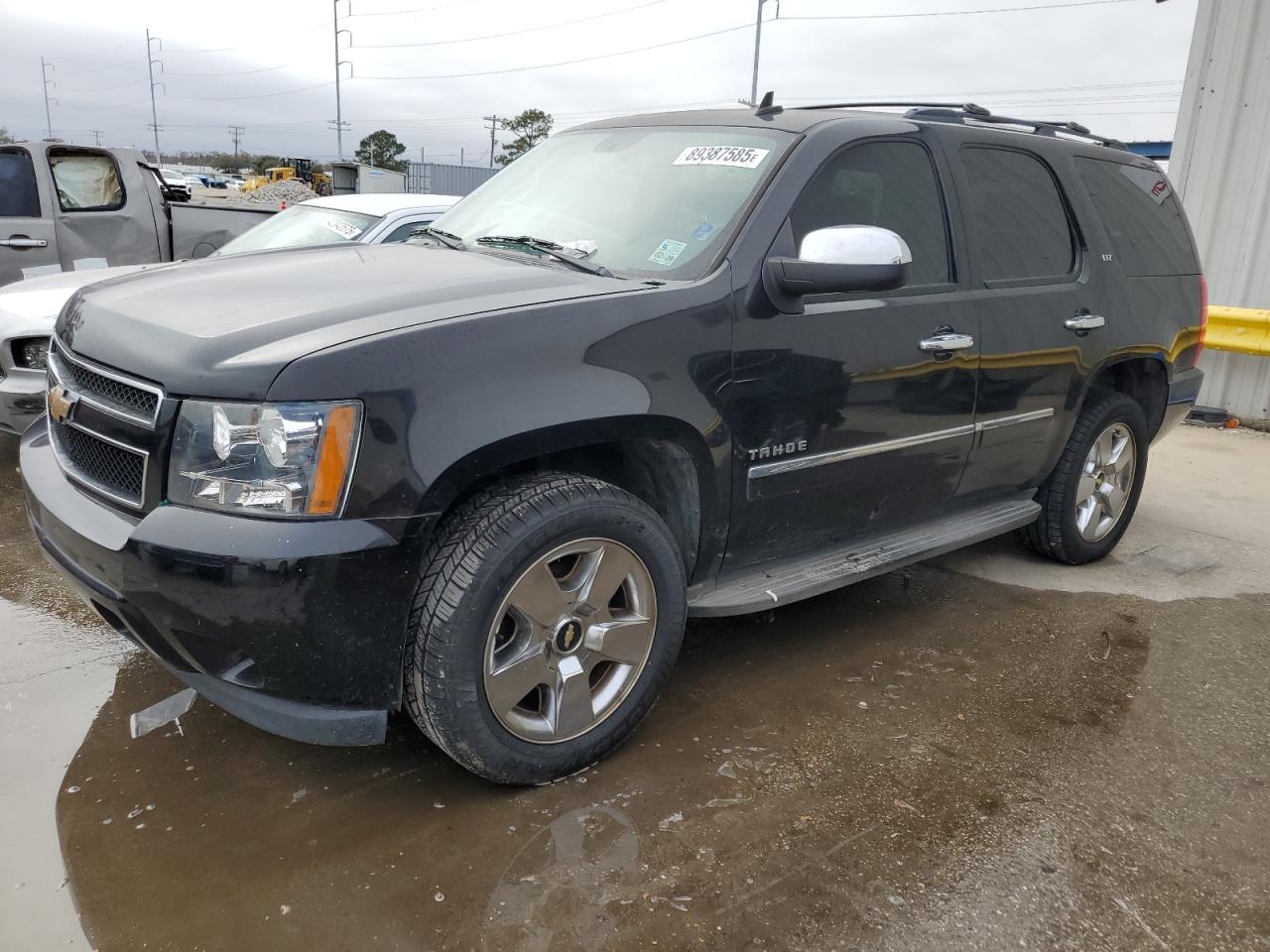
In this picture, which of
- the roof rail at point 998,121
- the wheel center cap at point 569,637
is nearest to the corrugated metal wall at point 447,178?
the roof rail at point 998,121

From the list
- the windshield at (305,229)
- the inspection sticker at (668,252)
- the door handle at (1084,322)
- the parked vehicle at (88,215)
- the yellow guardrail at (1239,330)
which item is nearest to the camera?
the inspection sticker at (668,252)

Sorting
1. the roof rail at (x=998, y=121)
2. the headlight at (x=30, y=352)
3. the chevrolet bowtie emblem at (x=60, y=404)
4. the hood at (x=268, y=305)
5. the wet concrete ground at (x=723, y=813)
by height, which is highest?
the roof rail at (x=998, y=121)

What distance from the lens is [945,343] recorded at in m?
3.28

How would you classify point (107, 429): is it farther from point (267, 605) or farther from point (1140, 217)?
point (1140, 217)

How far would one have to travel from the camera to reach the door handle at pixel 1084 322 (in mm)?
3805

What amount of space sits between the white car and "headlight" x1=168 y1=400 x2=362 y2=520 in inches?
77.8

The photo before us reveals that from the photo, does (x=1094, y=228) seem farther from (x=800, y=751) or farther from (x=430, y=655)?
(x=430, y=655)

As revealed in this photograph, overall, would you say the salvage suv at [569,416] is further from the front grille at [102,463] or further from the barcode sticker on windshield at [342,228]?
the barcode sticker on windshield at [342,228]

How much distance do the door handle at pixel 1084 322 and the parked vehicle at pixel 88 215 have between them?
6397mm

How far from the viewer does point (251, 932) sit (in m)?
2.06

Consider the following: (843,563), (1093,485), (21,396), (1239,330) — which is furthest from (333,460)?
(1239,330)

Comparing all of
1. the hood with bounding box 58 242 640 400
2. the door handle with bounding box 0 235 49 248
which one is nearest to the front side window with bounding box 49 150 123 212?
the door handle with bounding box 0 235 49 248

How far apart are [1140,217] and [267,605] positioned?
4086 mm

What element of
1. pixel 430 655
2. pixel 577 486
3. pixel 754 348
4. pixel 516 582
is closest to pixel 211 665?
pixel 430 655
